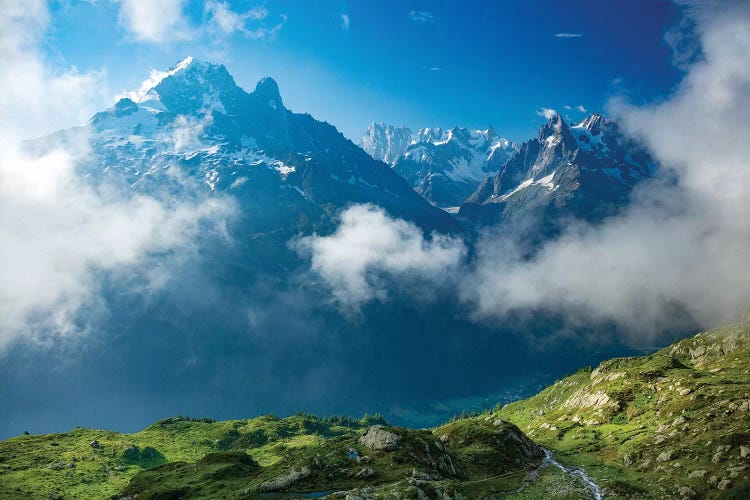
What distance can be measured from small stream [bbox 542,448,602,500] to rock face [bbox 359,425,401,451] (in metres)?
34.3

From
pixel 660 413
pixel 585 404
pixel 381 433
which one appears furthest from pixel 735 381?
pixel 381 433

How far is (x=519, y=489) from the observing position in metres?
82.7

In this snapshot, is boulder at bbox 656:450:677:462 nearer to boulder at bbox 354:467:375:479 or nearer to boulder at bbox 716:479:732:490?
boulder at bbox 716:479:732:490

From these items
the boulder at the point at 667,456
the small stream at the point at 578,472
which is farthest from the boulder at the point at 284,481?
the boulder at the point at 667,456

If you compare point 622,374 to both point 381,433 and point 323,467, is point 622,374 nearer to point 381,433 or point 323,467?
point 381,433

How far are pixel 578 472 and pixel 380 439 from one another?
132ft

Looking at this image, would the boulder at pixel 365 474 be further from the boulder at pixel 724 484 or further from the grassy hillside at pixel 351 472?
the boulder at pixel 724 484

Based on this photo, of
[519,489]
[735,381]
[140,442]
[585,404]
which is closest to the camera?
[519,489]

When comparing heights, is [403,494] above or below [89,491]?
below

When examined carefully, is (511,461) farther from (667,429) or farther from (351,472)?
(351,472)

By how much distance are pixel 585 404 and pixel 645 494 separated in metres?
93.8

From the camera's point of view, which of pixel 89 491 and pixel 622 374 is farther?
pixel 622 374

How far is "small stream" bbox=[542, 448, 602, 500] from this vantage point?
7606 centimetres

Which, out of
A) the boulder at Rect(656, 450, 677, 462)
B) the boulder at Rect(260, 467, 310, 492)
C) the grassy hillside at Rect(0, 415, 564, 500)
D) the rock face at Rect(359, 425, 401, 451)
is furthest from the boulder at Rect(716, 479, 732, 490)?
the boulder at Rect(260, 467, 310, 492)
